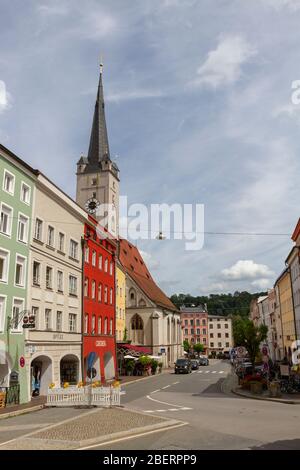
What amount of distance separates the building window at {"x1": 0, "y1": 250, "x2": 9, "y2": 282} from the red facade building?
12.6 metres

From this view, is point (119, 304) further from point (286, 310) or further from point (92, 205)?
point (92, 205)

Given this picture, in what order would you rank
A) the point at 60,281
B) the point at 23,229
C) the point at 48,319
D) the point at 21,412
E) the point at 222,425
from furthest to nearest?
the point at 60,281
the point at 48,319
the point at 23,229
the point at 21,412
the point at 222,425

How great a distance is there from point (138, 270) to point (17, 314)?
55.8m

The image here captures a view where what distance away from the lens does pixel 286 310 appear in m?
59.0

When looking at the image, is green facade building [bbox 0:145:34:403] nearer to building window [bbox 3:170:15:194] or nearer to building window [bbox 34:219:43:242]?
building window [bbox 3:170:15:194]

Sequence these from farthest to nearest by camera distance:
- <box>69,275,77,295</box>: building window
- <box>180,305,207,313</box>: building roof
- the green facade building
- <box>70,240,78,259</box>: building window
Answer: <box>180,305,207,313</box>: building roof < <box>70,240,78,259</box>: building window < <box>69,275,77,295</box>: building window < the green facade building

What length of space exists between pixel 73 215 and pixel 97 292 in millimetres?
8887

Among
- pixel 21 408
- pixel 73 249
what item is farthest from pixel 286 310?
pixel 21 408

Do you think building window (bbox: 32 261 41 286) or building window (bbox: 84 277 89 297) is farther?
building window (bbox: 84 277 89 297)

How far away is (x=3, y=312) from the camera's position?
25266 mm

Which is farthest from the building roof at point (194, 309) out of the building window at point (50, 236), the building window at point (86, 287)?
the building window at point (50, 236)

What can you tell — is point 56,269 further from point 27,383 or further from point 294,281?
point 294,281

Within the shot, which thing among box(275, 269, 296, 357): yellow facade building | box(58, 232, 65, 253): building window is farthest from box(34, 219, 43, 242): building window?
box(275, 269, 296, 357): yellow facade building

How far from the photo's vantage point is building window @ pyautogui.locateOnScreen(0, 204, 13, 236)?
2606 centimetres
